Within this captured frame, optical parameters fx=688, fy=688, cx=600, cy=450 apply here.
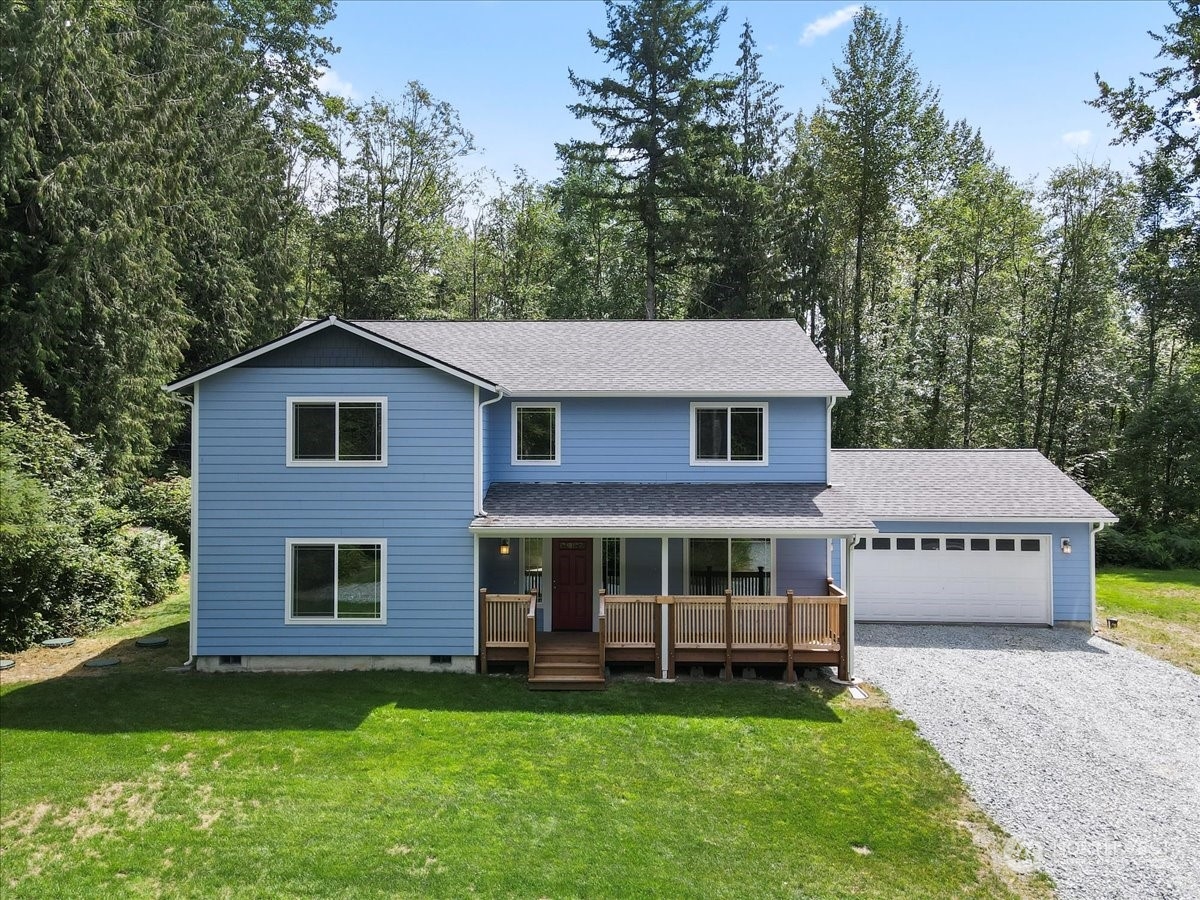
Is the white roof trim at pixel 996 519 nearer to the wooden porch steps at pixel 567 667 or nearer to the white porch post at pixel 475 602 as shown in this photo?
the wooden porch steps at pixel 567 667

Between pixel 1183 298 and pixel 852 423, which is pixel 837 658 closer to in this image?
pixel 852 423

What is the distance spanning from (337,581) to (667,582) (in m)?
5.44

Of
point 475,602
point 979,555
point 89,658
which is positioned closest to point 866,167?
point 979,555

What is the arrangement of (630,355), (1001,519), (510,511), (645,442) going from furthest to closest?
(630,355) < (1001,519) < (645,442) < (510,511)

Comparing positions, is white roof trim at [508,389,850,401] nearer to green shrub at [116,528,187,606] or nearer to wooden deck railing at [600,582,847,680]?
wooden deck railing at [600,582,847,680]

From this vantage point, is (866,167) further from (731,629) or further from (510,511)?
(510,511)

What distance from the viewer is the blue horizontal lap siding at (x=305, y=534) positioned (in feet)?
37.0

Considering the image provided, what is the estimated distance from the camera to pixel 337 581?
11.3 m

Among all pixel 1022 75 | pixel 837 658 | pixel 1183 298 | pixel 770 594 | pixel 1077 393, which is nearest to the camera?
pixel 837 658

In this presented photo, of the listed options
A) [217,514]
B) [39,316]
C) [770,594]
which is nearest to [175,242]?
[39,316]

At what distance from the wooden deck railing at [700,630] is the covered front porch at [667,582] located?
0.05ft

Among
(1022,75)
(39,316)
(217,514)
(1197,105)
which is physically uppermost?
(1197,105)

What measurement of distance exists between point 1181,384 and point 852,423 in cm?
1194

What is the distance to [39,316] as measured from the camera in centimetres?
1574
